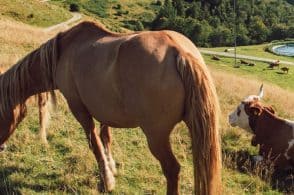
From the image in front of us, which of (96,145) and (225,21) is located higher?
(96,145)

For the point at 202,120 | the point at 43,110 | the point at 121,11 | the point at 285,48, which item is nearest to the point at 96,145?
the point at 43,110

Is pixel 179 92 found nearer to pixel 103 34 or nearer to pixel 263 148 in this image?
pixel 103 34

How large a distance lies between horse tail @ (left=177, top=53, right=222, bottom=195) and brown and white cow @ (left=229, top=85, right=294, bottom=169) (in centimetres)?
276

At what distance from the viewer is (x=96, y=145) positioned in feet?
19.6

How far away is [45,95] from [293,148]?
429 cm

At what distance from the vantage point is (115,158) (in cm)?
691

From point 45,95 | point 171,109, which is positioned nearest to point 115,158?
point 45,95

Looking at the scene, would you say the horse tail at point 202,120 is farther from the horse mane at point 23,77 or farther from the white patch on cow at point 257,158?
the white patch on cow at point 257,158

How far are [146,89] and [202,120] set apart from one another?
2.22 ft

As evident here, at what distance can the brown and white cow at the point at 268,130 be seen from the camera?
7.52m

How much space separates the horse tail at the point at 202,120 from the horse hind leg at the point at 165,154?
33cm

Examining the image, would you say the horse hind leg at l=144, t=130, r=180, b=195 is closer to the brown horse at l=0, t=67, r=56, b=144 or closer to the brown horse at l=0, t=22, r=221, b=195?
the brown horse at l=0, t=22, r=221, b=195

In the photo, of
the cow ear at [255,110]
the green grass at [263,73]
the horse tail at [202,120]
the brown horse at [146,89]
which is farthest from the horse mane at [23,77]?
the green grass at [263,73]

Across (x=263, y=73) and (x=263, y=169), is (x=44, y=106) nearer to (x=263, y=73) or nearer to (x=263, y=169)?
(x=263, y=169)
